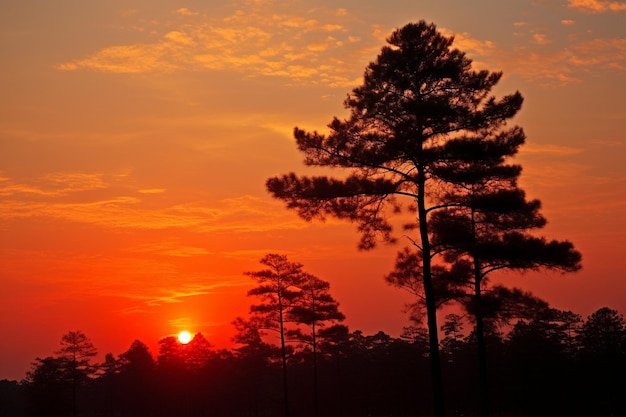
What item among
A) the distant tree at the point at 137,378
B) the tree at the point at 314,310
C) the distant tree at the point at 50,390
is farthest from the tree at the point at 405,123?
the distant tree at the point at 137,378

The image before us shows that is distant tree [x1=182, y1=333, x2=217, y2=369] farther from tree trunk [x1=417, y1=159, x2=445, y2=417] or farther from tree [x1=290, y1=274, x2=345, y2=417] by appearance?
tree trunk [x1=417, y1=159, x2=445, y2=417]

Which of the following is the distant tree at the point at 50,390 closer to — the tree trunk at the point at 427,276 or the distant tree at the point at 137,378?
the distant tree at the point at 137,378

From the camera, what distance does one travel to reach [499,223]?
3100 cm

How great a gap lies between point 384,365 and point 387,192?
66116 mm

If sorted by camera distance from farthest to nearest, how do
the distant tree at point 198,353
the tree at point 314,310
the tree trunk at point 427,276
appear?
1. the distant tree at point 198,353
2. the tree at point 314,310
3. the tree trunk at point 427,276

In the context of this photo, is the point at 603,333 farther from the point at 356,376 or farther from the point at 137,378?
the point at 137,378

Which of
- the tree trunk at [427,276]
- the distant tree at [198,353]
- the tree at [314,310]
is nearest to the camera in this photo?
the tree trunk at [427,276]

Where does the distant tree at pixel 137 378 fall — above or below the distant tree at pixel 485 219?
below

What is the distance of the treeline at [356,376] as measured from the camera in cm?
6450

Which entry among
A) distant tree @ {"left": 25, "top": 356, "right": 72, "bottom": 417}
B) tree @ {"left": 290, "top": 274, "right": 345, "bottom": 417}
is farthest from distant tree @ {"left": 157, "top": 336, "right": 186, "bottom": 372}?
tree @ {"left": 290, "top": 274, "right": 345, "bottom": 417}

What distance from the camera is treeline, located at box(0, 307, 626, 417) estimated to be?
64500 millimetres

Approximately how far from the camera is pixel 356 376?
92.4 m

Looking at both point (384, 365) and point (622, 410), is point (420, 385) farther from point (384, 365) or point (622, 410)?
point (622, 410)

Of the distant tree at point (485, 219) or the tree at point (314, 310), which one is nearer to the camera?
the distant tree at point (485, 219)
